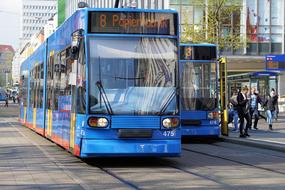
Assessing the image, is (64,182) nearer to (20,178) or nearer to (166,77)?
(20,178)

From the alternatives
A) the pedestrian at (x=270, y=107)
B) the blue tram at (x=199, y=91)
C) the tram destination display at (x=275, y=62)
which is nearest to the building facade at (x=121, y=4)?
the tram destination display at (x=275, y=62)

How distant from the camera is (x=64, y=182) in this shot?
409 inches

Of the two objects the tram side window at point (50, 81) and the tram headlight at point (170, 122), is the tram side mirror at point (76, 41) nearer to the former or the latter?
the tram headlight at point (170, 122)

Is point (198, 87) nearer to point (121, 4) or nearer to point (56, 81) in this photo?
point (56, 81)

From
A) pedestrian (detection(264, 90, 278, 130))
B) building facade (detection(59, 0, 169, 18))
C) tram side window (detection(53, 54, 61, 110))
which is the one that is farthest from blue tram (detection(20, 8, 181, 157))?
building facade (detection(59, 0, 169, 18))

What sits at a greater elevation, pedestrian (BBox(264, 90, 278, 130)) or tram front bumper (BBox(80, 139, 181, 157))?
pedestrian (BBox(264, 90, 278, 130))

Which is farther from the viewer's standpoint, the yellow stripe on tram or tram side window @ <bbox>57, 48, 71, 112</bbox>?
tram side window @ <bbox>57, 48, 71, 112</bbox>

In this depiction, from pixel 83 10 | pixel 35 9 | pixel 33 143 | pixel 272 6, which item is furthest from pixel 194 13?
pixel 35 9

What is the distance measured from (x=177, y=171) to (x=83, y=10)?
3862 mm

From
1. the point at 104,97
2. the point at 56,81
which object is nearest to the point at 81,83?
the point at 104,97

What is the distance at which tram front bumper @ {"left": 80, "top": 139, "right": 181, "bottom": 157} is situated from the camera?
39.2 ft

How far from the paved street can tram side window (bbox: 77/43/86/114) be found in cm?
131

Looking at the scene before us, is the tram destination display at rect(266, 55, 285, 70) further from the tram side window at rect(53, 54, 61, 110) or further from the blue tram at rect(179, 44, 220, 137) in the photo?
the tram side window at rect(53, 54, 61, 110)

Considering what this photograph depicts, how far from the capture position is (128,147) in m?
12.0
